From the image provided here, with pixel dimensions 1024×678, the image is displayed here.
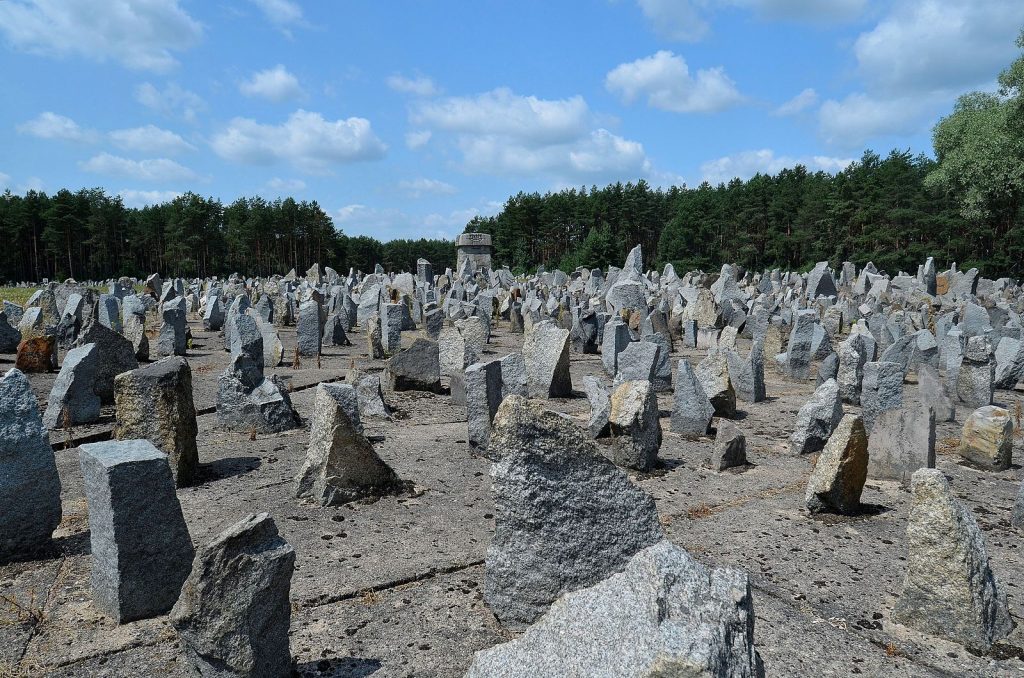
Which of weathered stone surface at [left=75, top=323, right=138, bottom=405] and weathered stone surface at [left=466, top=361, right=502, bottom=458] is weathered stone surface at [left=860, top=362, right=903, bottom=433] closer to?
weathered stone surface at [left=466, top=361, right=502, bottom=458]

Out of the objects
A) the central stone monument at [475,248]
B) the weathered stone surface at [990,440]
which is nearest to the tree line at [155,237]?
the central stone monument at [475,248]

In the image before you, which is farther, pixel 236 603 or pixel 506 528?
pixel 506 528

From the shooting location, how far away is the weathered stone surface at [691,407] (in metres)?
6.61

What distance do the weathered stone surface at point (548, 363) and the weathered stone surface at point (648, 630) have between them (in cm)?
635

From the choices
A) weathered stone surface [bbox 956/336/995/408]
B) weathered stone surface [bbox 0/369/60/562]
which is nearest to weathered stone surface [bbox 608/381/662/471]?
weathered stone surface [bbox 0/369/60/562]

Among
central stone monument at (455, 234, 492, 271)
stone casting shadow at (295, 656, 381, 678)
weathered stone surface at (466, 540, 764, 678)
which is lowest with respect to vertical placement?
stone casting shadow at (295, 656, 381, 678)

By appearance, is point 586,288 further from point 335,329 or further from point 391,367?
point 391,367

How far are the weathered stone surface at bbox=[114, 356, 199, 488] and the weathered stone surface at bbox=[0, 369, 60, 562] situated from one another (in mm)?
1040

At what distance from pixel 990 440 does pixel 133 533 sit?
6.14 m

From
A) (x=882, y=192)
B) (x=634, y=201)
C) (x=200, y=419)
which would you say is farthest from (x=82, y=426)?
(x=634, y=201)

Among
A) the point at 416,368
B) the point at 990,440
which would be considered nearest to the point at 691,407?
the point at 990,440

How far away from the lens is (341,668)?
2.88 metres

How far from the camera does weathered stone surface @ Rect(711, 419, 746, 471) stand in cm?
558

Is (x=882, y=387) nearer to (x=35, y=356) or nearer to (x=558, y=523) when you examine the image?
(x=558, y=523)
